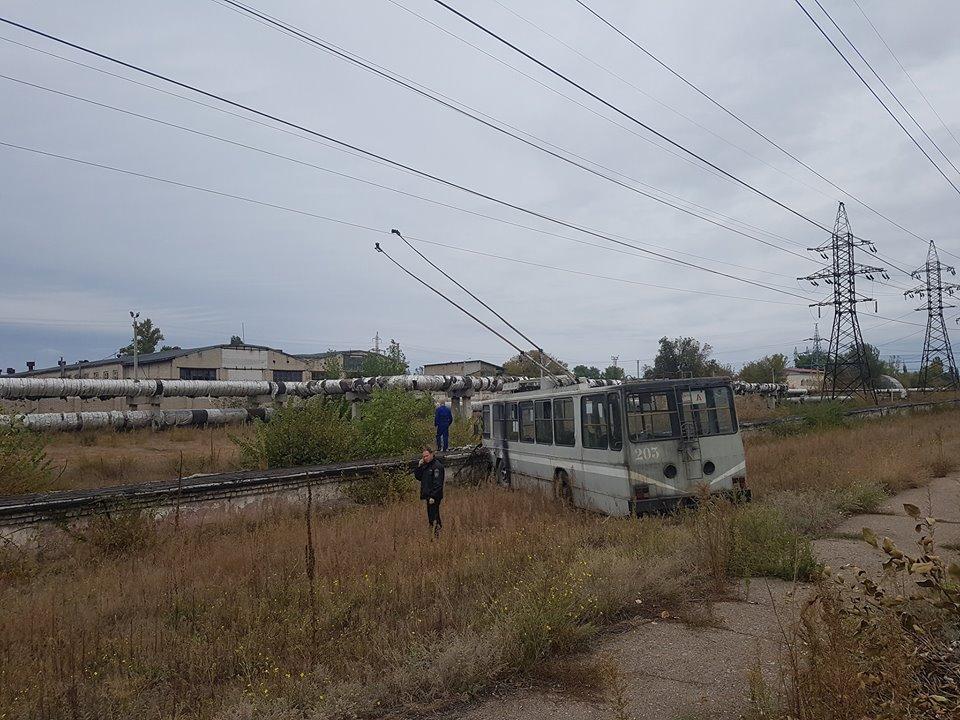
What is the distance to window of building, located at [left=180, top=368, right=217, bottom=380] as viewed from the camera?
1874 inches

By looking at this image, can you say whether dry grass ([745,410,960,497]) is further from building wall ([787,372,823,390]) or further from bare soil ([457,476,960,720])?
building wall ([787,372,823,390])

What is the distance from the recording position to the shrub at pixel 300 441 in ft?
51.2

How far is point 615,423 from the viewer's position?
10.5 metres

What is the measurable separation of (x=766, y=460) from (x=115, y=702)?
1531cm

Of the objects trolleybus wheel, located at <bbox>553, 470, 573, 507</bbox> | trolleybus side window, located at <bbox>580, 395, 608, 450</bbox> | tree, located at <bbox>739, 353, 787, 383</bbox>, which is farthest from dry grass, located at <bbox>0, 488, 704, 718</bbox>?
tree, located at <bbox>739, 353, 787, 383</bbox>

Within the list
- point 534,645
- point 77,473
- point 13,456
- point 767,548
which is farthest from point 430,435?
point 534,645

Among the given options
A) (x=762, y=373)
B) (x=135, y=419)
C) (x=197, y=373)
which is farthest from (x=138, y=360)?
(x=762, y=373)

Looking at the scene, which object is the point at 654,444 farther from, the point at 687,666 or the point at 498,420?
the point at 498,420

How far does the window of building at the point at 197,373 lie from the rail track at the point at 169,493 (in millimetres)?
37549

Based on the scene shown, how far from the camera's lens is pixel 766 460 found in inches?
648

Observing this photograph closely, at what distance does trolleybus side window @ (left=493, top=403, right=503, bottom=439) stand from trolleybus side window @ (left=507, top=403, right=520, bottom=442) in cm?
55

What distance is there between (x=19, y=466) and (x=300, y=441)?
554cm

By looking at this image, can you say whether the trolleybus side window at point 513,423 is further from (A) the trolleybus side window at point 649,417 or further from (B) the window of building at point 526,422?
(A) the trolleybus side window at point 649,417

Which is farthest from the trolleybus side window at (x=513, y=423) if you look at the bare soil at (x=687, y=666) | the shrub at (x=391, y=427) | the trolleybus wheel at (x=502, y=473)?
the bare soil at (x=687, y=666)
